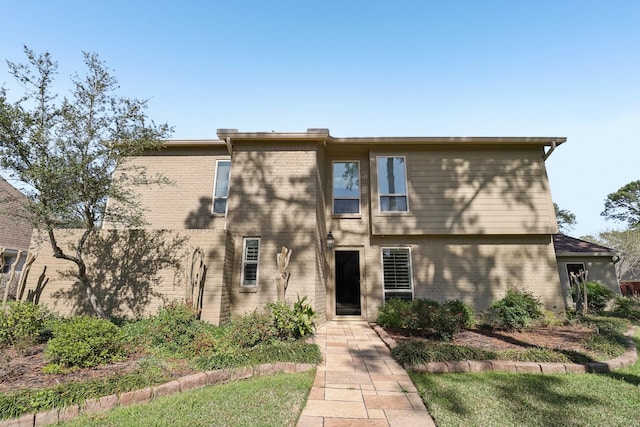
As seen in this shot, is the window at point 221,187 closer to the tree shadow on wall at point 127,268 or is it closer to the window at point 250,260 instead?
the window at point 250,260

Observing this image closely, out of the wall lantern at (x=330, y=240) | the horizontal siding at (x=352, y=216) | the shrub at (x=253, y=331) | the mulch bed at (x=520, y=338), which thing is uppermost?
the horizontal siding at (x=352, y=216)

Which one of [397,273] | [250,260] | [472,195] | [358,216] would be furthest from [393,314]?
[472,195]

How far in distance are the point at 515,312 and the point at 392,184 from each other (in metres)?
4.87

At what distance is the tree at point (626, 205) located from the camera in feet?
78.7

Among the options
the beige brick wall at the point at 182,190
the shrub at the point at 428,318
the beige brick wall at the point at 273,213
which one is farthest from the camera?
the beige brick wall at the point at 182,190

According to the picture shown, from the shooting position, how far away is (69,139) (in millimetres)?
5793

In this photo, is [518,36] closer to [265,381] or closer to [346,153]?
[346,153]

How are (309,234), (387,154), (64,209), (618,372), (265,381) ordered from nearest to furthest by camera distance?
1. (265,381)
2. (618,372)
3. (64,209)
4. (309,234)
5. (387,154)

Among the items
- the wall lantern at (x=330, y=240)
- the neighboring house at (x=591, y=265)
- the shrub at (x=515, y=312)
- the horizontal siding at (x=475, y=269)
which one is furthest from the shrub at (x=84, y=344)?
the neighboring house at (x=591, y=265)

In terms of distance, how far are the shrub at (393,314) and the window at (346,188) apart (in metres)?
3.14

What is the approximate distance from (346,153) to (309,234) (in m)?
3.54

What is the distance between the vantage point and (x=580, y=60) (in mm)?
7484

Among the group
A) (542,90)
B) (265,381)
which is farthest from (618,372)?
(542,90)

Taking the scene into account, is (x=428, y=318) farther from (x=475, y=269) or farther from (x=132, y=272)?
(x=132, y=272)
